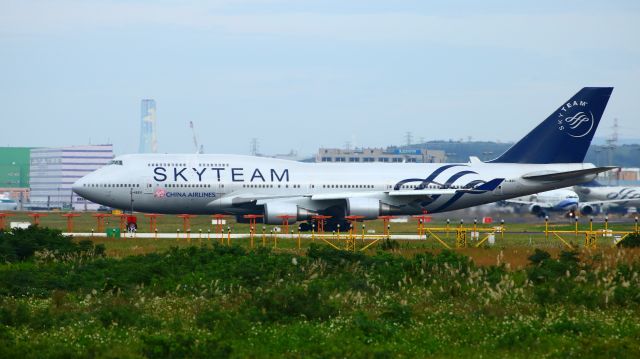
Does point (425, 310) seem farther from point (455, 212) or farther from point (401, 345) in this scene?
point (455, 212)

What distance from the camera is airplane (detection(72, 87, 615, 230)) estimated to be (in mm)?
59031

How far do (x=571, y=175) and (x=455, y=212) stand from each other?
29.4 feet

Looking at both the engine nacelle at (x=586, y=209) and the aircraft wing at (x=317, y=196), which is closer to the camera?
the aircraft wing at (x=317, y=196)

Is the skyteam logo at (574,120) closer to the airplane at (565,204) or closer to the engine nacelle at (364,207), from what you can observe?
the engine nacelle at (364,207)

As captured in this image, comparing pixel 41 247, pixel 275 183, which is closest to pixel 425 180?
pixel 275 183

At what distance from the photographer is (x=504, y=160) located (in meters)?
65.0

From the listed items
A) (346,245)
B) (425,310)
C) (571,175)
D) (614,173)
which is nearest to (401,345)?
(425,310)

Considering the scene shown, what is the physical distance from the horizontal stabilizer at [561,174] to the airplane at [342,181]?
0.19 feet

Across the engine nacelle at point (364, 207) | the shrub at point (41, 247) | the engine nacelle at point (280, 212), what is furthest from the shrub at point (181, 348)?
the engine nacelle at point (364, 207)

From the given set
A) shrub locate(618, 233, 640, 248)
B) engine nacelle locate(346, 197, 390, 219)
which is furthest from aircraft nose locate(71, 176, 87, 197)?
shrub locate(618, 233, 640, 248)

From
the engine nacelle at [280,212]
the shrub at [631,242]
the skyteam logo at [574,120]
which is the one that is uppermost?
the skyteam logo at [574,120]

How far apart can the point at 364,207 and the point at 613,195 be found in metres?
52.5

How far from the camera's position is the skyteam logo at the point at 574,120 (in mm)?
63656

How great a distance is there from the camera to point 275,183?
60.6 meters
